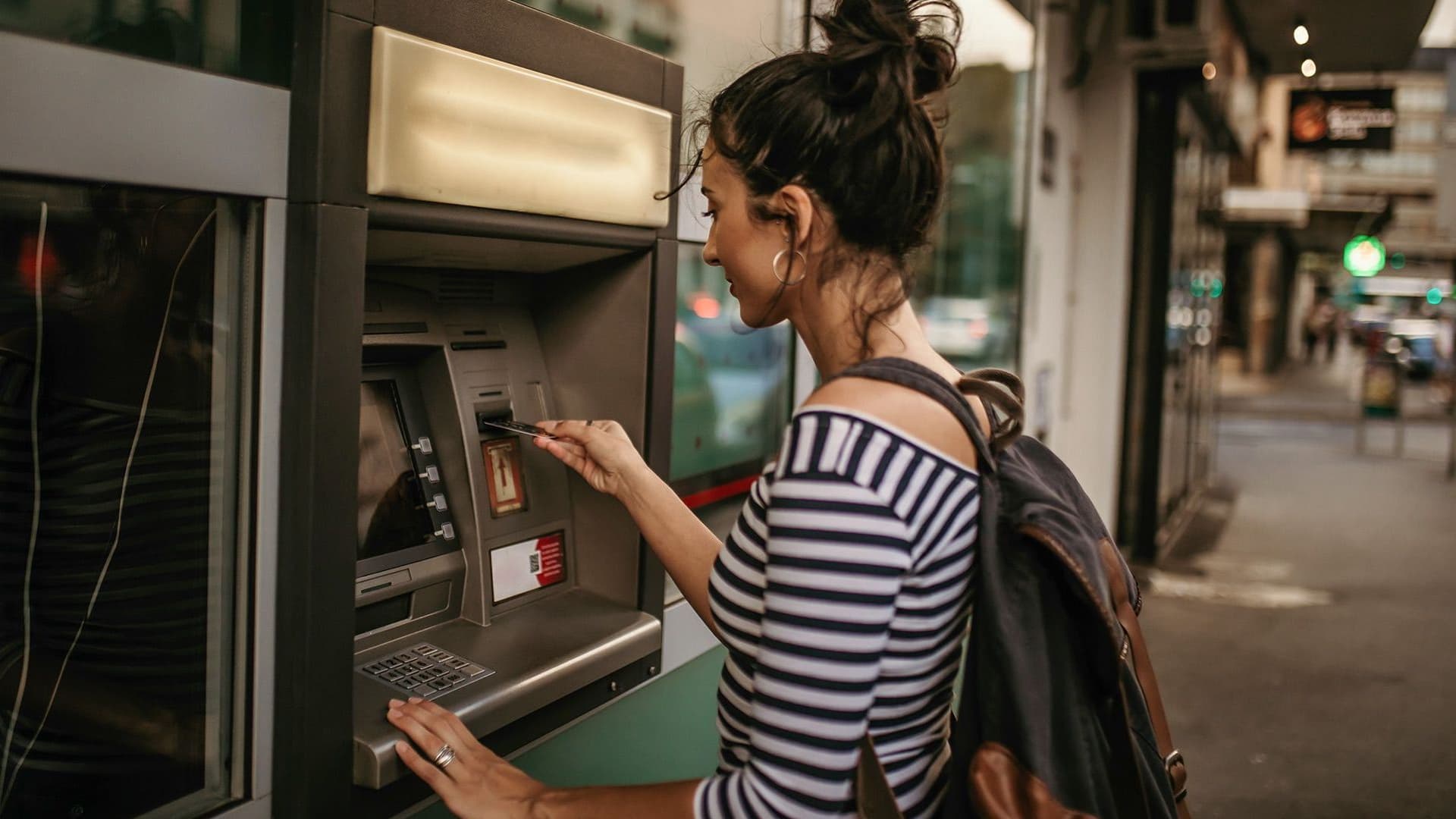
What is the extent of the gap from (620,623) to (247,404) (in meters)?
0.77

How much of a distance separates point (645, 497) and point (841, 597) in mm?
589

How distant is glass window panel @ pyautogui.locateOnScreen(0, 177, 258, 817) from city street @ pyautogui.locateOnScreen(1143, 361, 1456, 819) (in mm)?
3283

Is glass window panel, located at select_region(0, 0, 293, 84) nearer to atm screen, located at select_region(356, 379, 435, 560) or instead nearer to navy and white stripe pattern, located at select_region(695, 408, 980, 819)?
atm screen, located at select_region(356, 379, 435, 560)

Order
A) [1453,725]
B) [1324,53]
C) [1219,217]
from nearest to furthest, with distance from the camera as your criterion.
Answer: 1. [1453,725]
2. [1324,53]
3. [1219,217]

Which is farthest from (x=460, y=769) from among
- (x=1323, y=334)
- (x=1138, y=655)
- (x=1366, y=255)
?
(x=1323, y=334)

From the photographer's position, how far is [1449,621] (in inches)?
230

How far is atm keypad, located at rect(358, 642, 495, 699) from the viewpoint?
62.9 inches

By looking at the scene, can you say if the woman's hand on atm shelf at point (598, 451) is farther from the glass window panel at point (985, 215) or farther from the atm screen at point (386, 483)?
the glass window panel at point (985, 215)

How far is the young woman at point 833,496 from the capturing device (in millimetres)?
1097

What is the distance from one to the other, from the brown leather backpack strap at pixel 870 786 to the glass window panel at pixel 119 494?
800 mm

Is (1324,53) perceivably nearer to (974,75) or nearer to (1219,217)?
(1219,217)

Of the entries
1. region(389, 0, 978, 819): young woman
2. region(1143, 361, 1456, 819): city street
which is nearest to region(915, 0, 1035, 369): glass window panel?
region(1143, 361, 1456, 819): city street

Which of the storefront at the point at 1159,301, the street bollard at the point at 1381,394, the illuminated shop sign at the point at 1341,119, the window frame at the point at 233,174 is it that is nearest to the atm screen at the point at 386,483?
the window frame at the point at 233,174

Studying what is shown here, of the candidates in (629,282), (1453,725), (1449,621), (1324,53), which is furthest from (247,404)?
(1324,53)
